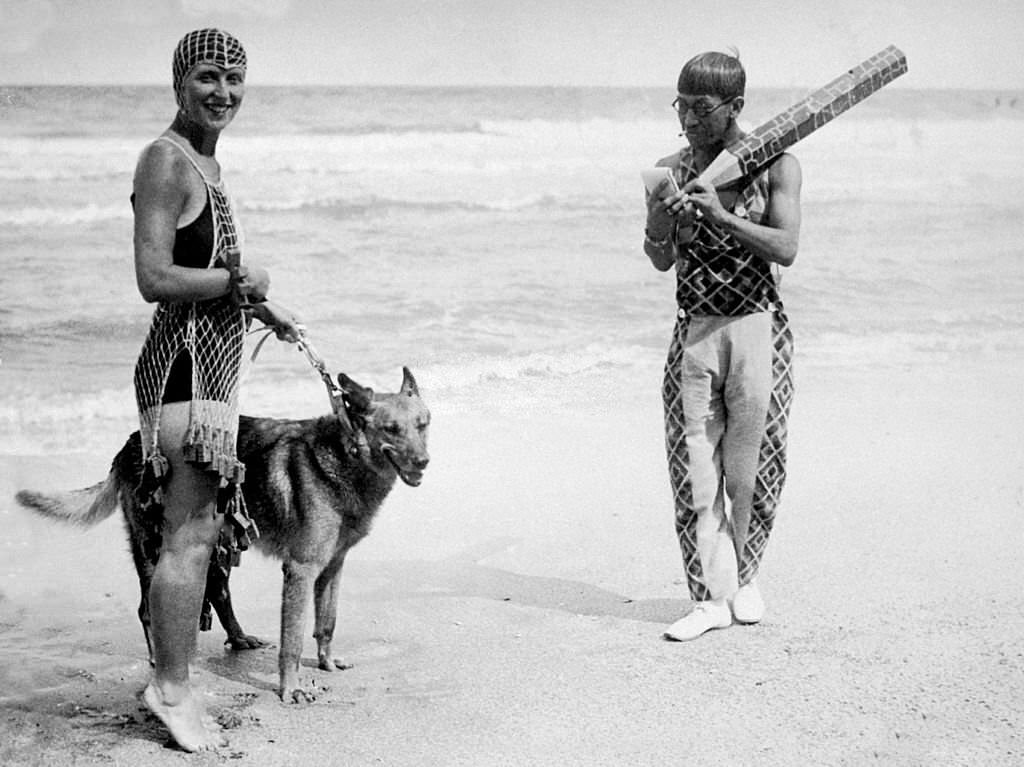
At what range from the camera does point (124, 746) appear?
10.4ft

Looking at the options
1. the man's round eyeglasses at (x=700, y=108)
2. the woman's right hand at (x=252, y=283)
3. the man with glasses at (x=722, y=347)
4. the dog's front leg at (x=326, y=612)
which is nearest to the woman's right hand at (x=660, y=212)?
the man with glasses at (x=722, y=347)

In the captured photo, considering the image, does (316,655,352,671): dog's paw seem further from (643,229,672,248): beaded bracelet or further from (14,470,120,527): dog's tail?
(643,229,672,248): beaded bracelet

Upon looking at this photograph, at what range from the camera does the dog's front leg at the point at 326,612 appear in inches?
154

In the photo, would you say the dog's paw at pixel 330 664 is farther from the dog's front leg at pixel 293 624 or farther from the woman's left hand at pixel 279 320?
the woman's left hand at pixel 279 320

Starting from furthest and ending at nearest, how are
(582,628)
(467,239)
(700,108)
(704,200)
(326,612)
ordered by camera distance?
(467,239), (582,628), (326,612), (700,108), (704,200)

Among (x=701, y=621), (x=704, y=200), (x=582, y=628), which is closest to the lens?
(x=704, y=200)

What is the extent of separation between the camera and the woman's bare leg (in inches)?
120

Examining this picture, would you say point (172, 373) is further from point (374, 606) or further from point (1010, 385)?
point (1010, 385)

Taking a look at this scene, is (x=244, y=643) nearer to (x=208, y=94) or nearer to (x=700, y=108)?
(x=208, y=94)

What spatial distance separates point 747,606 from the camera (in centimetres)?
412

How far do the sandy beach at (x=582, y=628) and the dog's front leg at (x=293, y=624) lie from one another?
6 centimetres

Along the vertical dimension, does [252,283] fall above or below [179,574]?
above

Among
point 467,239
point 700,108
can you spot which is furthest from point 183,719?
point 467,239

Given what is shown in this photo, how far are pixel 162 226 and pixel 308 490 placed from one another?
1139 mm
